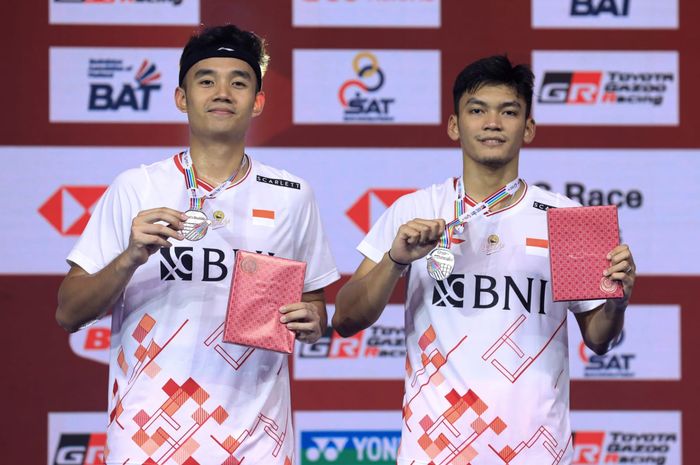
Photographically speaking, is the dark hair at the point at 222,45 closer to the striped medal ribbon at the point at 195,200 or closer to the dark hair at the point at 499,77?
the striped medal ribbon at the point at 195,200

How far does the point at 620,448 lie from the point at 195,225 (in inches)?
96.4

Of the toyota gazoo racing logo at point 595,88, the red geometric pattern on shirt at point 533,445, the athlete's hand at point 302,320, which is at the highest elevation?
the toyota gazoo racing logo at point 595,88

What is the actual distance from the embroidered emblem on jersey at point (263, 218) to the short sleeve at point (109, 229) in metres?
0.31

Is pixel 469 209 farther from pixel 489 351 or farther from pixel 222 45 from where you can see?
pixel 222 45

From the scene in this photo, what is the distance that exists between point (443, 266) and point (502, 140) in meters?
0.40

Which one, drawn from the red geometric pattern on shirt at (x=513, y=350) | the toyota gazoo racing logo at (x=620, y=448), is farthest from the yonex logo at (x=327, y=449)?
the red geometric pattern on shirt at (x=513, y=350)

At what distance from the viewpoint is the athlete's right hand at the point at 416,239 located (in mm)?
2297

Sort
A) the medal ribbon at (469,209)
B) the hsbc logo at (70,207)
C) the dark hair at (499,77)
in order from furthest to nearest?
1. the hsbc logo at (70,207)
2. the dark hair at (499,77)
3. the medal ribbon at (469,209)

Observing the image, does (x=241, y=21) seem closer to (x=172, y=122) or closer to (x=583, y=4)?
(x=172, y=122)

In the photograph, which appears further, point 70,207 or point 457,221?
point 70,207

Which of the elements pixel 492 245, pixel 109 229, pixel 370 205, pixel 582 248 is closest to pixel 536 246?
pixel 492 245

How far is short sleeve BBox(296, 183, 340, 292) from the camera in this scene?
8.52ft

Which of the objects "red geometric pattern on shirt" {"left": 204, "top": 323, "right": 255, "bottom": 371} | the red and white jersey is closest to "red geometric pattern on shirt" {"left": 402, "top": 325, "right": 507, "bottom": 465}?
the red and white jersey

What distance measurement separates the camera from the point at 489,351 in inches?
96.7
